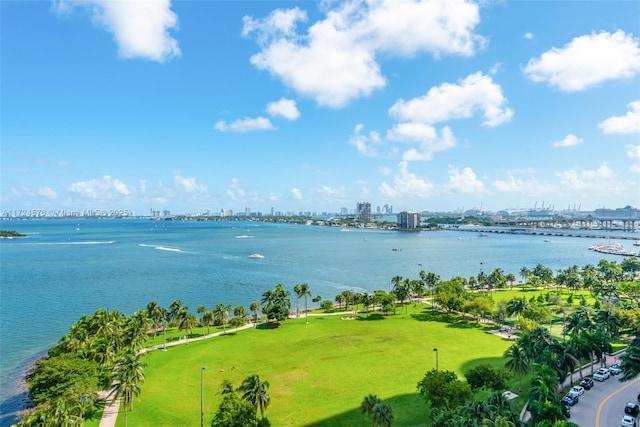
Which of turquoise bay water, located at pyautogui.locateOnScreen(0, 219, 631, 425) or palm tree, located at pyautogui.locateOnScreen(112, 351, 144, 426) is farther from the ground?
palm tree, located at pyautogui.locateOnScreen(112, 351, 144, 426)

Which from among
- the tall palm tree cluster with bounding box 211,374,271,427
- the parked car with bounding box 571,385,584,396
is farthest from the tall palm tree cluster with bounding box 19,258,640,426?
the tall palm tree cluster with bounding box 211,374,271,427

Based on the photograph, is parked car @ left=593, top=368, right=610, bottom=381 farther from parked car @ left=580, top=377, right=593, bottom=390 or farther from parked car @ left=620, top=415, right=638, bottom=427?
parked car @ left=620, top=415, right=638, bottom=427

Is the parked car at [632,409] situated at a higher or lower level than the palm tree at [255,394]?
lower

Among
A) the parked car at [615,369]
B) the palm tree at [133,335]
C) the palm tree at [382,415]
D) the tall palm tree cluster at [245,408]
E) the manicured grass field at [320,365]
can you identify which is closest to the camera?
the palm tree at [382,415]

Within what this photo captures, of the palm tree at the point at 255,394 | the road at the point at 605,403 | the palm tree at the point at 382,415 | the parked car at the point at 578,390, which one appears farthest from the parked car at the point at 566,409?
the palm tree at the point at 255,394

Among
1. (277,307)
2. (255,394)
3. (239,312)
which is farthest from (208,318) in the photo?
(255,394)

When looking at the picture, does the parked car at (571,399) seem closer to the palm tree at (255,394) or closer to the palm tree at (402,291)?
the palm tree at (255,394)

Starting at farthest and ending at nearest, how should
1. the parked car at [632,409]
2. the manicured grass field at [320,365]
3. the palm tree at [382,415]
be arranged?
the manicured grass field at [320,365] → the parked car at [632,409] → the palm tree at [382,415]

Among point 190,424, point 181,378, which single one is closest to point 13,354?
point 181,378

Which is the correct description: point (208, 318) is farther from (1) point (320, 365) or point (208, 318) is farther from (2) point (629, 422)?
(2) point (629, 422)
